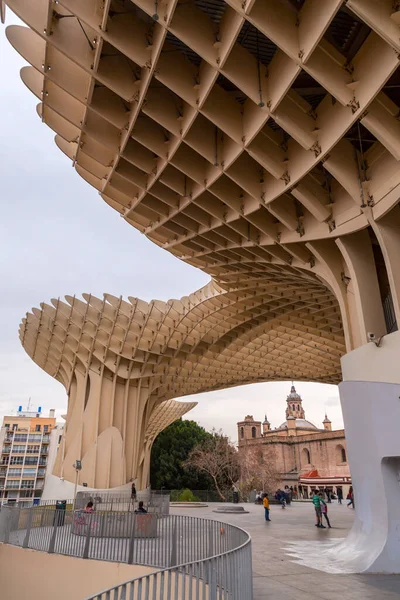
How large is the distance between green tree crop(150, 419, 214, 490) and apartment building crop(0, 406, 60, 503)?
38033 millimetres

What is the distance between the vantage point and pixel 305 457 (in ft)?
257

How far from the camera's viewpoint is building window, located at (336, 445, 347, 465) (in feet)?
230

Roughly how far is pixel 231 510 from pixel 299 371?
20.6m

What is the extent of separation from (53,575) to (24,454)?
86621 millimetres

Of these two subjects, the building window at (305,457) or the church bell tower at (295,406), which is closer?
the building window at (305,457)

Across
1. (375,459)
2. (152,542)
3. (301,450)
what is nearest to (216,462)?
(301,450)

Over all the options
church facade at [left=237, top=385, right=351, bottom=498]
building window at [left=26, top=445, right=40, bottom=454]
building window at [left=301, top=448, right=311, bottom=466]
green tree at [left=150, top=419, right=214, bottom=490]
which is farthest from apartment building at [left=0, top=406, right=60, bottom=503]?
building window at [left=301, top=448, right=311, bottom=466]

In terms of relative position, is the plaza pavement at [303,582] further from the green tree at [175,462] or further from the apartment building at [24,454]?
the apartment building at [24,454]

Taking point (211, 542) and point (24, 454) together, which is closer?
point (211, 542)

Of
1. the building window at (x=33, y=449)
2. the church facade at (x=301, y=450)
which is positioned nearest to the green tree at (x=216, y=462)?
the church facade at (x=301, y=450)

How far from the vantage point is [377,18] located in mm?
7250

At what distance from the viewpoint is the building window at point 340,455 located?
70.1 m

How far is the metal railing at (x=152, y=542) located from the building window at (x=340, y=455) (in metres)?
64.7

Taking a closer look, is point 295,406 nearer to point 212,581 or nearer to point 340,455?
point 340,455
